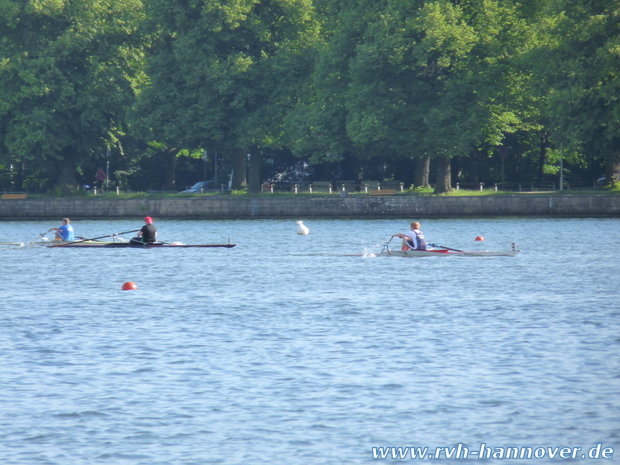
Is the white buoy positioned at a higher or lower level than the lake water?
higher

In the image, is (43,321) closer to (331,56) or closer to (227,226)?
(227,226)

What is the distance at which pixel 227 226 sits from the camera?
67.3 meters

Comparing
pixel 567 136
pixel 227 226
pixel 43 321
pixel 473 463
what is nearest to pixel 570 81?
pixel 567 136

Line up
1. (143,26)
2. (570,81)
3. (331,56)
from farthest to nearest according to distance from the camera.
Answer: (143,26)
(331,56)
(570,81)

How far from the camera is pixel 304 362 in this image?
63.3 feet

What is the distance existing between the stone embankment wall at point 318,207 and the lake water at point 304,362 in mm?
28431

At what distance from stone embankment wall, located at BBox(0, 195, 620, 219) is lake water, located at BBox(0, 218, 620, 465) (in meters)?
28.4

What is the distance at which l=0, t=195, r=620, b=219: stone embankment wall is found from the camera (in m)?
67.4

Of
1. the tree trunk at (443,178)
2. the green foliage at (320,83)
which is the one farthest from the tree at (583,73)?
the tree trunk at (443,178)

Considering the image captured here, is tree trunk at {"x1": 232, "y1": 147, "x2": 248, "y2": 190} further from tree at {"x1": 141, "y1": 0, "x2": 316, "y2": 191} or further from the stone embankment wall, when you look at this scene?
the stone embankment wall

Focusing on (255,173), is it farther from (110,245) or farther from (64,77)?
(110,245)

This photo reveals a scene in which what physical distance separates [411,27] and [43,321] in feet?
157

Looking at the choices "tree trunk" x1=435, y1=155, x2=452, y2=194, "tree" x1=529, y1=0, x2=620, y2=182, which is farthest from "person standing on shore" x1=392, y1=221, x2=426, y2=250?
"tree trunk" x1=435, y1=155, x2=452, y2=194

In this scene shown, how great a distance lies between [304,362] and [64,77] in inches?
2472
